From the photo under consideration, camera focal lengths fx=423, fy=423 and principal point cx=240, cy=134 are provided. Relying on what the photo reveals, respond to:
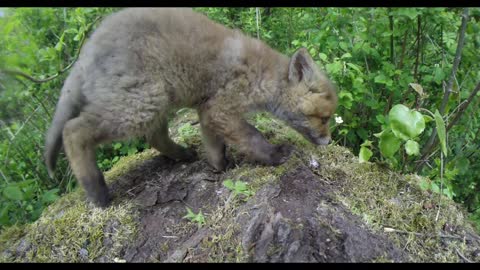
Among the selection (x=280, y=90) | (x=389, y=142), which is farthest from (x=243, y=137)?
(x=389, y=142)

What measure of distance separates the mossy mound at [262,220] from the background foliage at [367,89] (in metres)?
0.31

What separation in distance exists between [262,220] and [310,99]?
137 cm

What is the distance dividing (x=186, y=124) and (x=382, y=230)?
2.52m

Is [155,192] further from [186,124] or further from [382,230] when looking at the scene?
[382,230]

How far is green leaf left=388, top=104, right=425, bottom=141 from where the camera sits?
122 inches

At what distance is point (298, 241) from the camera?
270 centimetres

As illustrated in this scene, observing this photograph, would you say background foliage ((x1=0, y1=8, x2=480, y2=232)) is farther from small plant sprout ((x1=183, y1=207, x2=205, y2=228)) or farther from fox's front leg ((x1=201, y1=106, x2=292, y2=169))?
small plant sprout ((x1=183, y1=207, x2=205, y2=228))

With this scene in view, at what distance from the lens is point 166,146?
3914 mm

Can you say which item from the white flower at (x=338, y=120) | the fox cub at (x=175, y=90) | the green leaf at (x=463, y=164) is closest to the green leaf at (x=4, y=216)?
the fox cub at (x=175, y=90)

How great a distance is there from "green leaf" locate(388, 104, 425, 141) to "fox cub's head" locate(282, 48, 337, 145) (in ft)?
2.47

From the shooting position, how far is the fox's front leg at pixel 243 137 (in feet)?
11.8

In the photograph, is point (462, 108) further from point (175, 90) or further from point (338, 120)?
point (175, 90)

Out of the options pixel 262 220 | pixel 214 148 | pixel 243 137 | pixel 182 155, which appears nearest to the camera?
pixel 262 220
